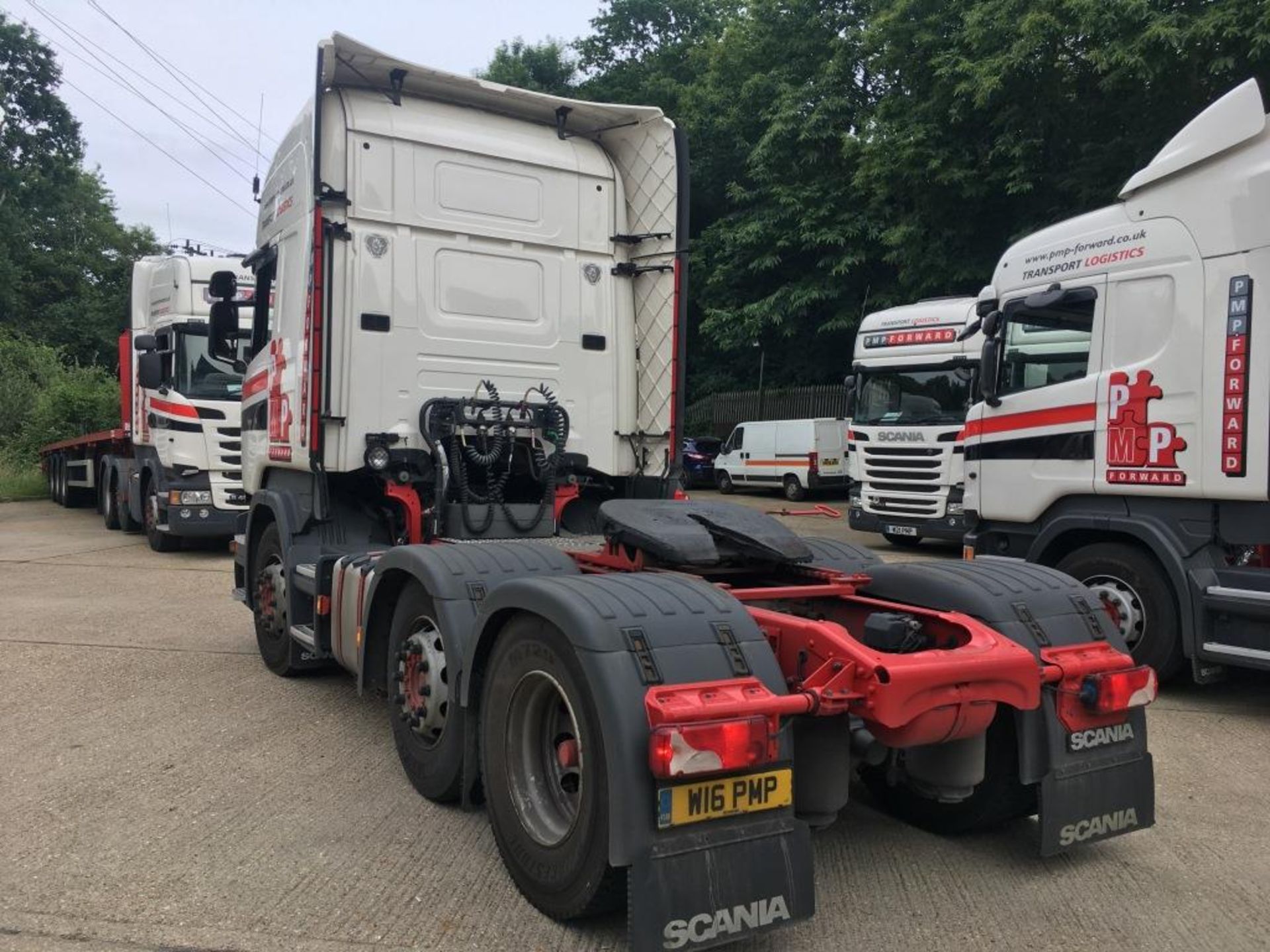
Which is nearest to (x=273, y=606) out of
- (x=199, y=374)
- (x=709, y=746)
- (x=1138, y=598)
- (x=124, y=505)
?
(x=709, y=746)

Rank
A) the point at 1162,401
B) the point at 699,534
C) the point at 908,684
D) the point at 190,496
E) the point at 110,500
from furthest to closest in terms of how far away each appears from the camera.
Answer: the point at 110,500, the point at 190,496, the point at 1162,401, the point at 699,534, the point at 908,684

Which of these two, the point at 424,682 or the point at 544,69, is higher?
the point at 544,69

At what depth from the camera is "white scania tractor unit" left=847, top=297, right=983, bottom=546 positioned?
1247cm

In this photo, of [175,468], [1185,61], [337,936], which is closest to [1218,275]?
[337,936]

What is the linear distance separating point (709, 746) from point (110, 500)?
1559 cm

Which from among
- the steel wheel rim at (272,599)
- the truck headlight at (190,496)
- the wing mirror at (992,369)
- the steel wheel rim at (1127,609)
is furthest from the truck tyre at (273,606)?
the truck headlight at (190,496)

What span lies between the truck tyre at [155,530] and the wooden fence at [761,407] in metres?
14.3

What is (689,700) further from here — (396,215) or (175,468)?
(175,468)

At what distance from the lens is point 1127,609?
6.39 m

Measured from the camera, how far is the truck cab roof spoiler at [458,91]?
5496 mm

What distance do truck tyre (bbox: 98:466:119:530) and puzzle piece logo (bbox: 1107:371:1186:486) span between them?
14.1 m

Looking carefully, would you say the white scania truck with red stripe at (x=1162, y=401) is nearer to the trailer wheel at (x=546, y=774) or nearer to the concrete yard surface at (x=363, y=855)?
the concrete yard surface at (x=363, y=855)

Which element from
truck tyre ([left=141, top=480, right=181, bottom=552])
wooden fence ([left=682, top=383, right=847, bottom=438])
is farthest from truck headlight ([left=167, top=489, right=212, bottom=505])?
wooden fence ([left=682, top=383, right=847, bottom=438])

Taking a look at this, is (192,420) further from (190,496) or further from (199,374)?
(190,496)
